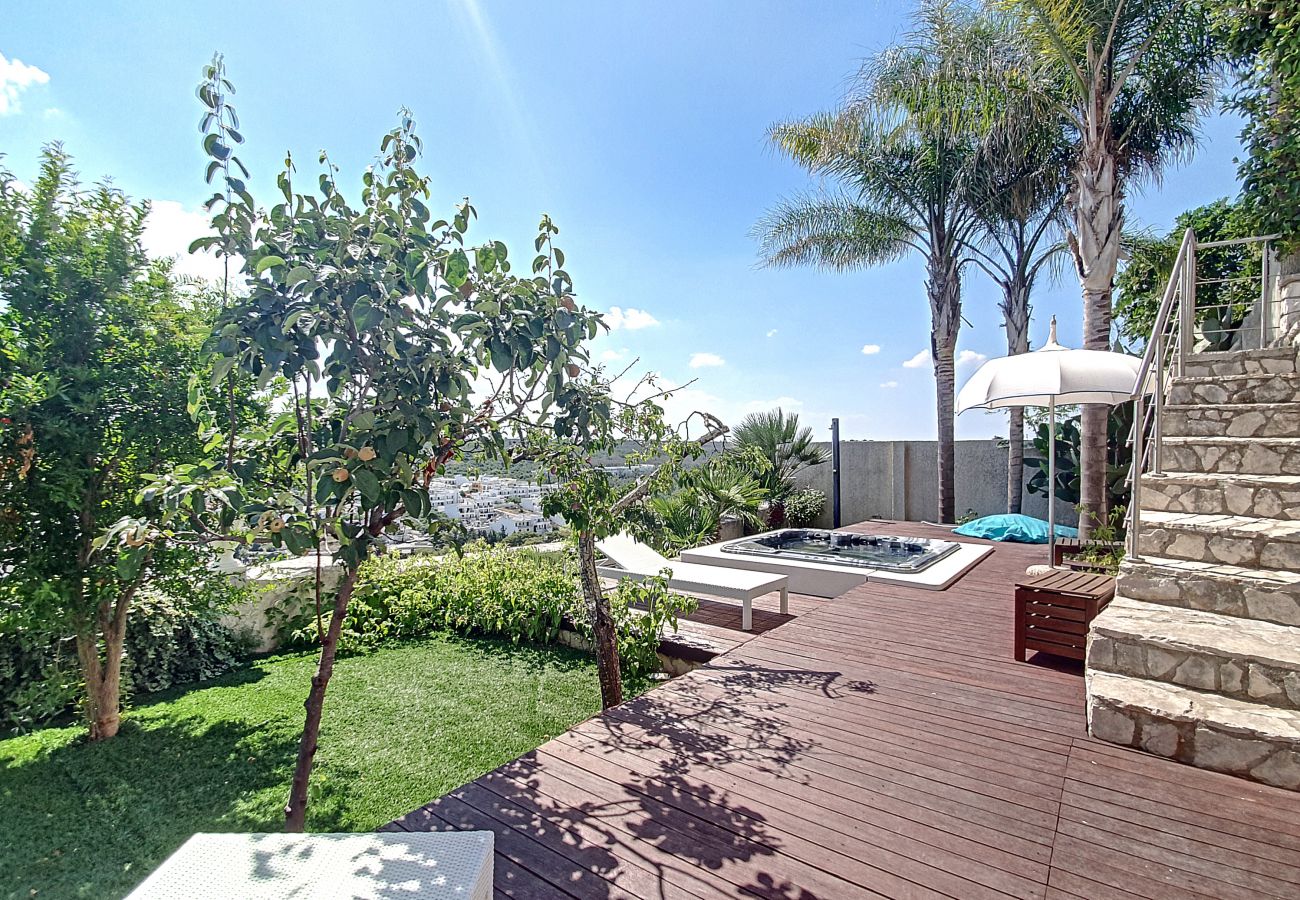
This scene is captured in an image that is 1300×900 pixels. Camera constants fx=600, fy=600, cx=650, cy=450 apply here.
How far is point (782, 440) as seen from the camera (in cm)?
1164

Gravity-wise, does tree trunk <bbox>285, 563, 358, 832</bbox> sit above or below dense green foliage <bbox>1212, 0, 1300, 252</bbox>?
below

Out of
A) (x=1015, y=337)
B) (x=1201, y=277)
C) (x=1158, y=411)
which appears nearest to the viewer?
(x=1158, y=411)

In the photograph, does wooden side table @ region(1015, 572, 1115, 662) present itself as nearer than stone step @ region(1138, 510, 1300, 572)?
No

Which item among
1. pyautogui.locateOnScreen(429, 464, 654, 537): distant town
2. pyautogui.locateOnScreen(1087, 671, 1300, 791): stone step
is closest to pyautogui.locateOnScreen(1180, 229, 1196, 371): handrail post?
pyautogui.locateOnScreen(1087, 671, 1300, 791): stone step

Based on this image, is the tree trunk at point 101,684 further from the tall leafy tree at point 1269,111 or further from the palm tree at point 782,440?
the tall leafy tree at point 1269,111

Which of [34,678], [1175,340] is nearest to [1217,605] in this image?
[1175,340]

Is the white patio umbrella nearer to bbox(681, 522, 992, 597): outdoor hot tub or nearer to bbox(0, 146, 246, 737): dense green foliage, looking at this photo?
bbox(681, 522, 992, 597): outdoor hot tub

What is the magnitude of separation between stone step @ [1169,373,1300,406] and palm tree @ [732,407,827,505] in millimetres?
6570

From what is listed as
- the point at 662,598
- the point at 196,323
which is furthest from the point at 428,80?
the point at 662,598

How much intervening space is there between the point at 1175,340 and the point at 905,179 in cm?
615

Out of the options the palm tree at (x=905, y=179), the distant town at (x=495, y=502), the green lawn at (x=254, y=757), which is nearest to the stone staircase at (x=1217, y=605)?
the distant town at (x=495, y=502)

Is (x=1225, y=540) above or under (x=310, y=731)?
above

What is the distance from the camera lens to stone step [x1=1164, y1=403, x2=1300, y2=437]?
4551 millimetres

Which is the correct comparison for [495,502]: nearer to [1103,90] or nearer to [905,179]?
[1103,90]
